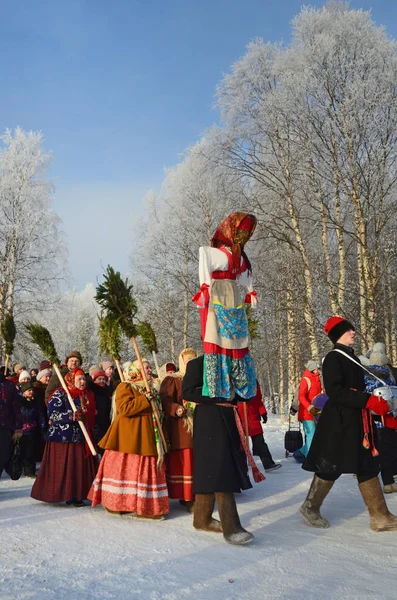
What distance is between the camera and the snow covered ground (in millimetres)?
3277

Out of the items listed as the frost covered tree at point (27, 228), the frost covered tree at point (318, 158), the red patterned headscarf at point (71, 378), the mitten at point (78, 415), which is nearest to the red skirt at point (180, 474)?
the mitten at point (78, 415)

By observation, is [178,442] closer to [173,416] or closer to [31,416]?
[173,416]

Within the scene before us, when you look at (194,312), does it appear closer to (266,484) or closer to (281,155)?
(281,155)

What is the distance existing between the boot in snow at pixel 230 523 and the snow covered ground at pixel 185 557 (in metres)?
0.07

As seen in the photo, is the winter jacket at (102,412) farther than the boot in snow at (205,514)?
Yes

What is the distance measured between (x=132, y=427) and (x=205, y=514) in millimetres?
1219

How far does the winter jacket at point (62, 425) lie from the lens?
6.16 m

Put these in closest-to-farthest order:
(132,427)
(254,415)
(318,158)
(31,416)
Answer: (132,427), (254,415), (31,416), (318,158)

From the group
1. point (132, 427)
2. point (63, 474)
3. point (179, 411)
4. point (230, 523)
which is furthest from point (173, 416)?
point (230, 523)

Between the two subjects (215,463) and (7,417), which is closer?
(215,463)

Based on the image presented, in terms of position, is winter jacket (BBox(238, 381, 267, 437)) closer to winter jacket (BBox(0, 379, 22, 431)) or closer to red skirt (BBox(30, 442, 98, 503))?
red skirt (BBox(30, 442, 98, 503))

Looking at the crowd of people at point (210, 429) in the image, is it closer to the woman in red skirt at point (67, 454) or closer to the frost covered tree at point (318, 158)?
the woman in red skirt at point (67, 454)

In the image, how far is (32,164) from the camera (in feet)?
68.4

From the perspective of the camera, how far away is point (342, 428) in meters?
4.90
